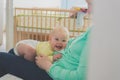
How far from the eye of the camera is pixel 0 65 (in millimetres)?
1243

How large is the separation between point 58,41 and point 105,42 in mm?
1037

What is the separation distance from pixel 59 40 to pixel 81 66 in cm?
53

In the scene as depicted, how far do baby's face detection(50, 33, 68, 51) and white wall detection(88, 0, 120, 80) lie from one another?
1001mm

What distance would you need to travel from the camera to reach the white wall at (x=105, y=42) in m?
0.40

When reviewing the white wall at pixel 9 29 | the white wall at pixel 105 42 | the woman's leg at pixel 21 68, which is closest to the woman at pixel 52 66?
the woman's leg at pixel 21 68

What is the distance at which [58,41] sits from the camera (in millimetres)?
1443

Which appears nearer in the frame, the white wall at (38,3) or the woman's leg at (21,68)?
the woman's leg at (21,68)

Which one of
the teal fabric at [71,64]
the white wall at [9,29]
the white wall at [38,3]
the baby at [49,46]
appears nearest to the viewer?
the teal fabric at [71,64]

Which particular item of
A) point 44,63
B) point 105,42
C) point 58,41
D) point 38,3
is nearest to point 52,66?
point 44,63

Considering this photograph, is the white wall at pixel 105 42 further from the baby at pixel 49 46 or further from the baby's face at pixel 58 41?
the baby's face at pixel 58 41

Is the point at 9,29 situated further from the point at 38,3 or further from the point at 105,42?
the point at 38,3

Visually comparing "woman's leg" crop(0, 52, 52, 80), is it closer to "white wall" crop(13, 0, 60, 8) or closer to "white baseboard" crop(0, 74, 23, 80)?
"white baseboard" crop(0, 74, 23, 80)

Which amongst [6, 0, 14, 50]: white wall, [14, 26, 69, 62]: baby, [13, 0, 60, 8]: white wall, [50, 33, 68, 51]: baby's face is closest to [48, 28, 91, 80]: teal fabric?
[14, 26, 69, 62]: baby

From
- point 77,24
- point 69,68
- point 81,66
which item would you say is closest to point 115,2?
point 81,66
